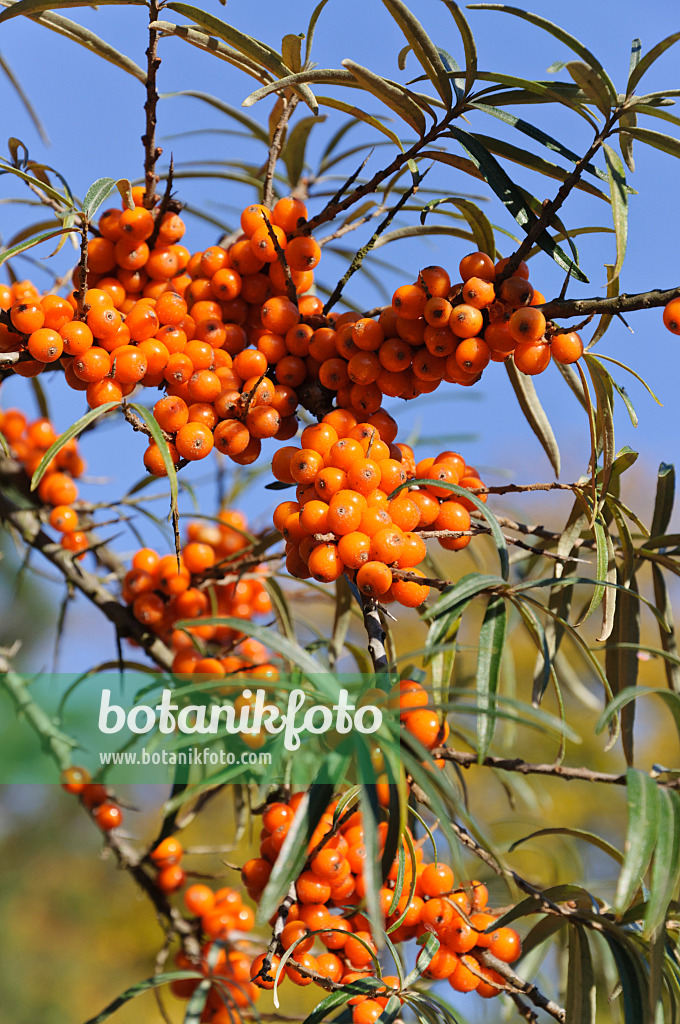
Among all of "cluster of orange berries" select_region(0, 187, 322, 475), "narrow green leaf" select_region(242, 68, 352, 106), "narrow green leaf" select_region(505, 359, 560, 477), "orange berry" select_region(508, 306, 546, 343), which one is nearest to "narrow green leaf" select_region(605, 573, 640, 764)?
"narrow green leaf" select_region(505, 359, 560, 477)

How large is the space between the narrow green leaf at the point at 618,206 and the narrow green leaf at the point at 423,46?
5.9 inches

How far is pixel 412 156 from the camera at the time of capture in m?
0.62

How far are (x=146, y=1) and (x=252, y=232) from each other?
213 mm

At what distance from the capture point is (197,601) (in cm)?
93

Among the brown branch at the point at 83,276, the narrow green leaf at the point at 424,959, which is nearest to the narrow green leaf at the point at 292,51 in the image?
the brown branch at the point at 83,276

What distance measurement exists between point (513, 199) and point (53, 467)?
30.9 inches

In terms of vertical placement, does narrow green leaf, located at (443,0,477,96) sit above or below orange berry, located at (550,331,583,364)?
above

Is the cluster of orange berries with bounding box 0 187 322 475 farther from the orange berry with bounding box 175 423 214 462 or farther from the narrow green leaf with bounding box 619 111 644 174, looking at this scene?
the narrow green leaf with bounding box 619 111 644 174

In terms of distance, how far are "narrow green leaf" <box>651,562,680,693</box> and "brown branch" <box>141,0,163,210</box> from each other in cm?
60

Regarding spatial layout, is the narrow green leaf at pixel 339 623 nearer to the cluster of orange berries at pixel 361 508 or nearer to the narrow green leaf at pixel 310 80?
the cluster of orange berries at pixel 361 508

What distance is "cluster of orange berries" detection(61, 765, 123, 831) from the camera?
957mm

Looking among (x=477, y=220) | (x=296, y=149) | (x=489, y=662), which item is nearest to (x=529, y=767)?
(x=489, y=662)

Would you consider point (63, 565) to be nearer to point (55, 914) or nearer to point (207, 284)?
Answer: point (207, 284)

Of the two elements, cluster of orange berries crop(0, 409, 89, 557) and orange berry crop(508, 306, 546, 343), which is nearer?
orange berry crop(508, 306, 546, 343)
